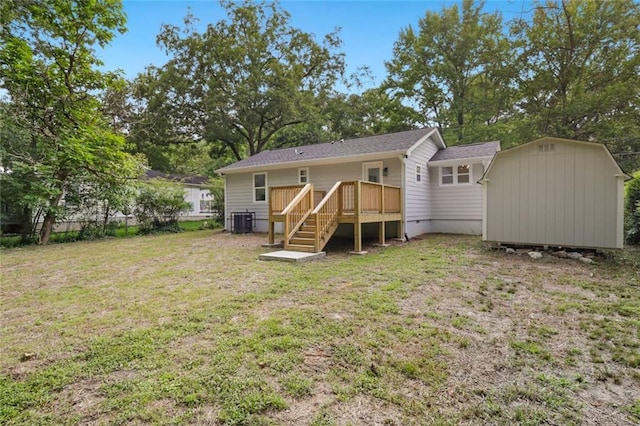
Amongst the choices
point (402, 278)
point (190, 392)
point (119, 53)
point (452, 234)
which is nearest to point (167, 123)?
point (119, 53)

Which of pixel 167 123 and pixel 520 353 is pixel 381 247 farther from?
pixel 167 123

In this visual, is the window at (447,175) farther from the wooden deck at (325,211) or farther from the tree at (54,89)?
the tree at (54,89)

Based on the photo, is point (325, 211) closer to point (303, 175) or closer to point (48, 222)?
point (303, 175)

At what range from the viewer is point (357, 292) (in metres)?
4.43

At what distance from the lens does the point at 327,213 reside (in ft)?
26.2

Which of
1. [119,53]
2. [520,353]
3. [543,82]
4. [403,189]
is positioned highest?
[543,82]

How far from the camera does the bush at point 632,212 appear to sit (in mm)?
7789

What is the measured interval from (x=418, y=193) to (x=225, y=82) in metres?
15.2

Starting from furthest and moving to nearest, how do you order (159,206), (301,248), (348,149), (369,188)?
(159,206) < (348,149) < (369,188) < (301,248)

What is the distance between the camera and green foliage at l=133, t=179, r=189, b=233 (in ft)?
43.9

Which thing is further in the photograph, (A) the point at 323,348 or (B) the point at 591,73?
(B) the point at 591,73

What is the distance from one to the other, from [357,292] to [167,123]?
1989cm

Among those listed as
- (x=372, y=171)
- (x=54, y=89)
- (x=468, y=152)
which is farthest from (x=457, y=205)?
(x=54, y=89)

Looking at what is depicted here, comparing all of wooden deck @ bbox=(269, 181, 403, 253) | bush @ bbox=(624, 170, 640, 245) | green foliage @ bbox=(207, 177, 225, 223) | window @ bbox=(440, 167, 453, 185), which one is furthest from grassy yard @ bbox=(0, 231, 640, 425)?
green foliage @ bbox=(207, 177, 225, 223)
